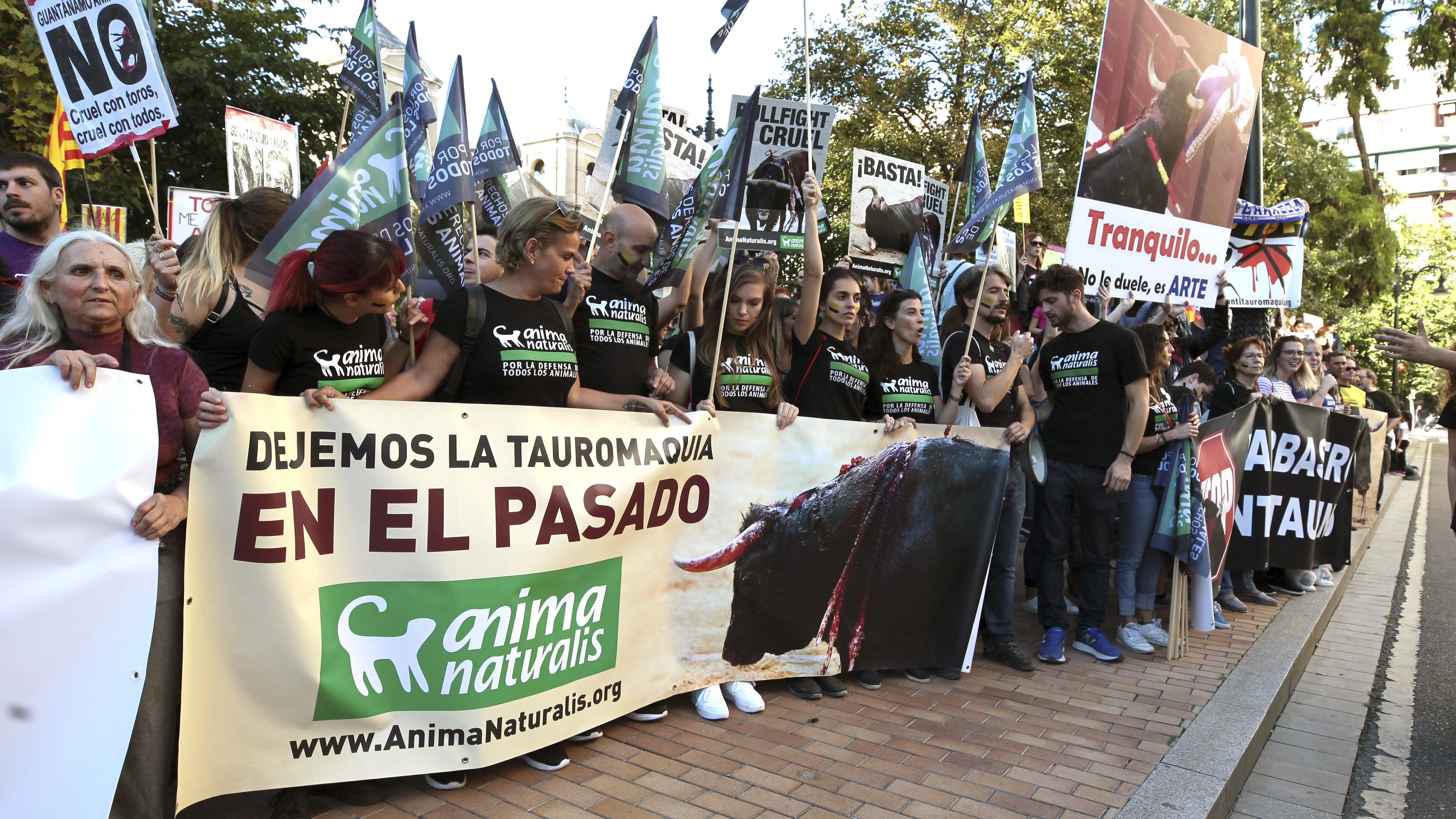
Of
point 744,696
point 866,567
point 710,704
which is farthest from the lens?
point 866,567

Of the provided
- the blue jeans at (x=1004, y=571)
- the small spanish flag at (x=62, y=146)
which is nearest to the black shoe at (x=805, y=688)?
the blue jeans at (x=1004, y=571)

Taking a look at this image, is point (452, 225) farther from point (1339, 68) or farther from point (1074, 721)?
point (1339, 68)

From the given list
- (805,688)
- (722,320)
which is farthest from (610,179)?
(805,688)

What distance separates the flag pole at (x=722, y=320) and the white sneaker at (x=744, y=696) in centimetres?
121

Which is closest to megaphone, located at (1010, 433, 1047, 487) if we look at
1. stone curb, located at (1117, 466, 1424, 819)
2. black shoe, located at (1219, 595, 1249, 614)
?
stone curb, located at (1117, 466, 1424, 819)

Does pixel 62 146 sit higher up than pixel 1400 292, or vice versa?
pixel 1400 292

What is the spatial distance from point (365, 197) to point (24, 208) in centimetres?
148

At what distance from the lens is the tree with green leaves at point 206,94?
10.8m

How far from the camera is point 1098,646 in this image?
5301 millimetres

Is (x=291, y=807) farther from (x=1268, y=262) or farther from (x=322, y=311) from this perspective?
(x=1268, y=262)

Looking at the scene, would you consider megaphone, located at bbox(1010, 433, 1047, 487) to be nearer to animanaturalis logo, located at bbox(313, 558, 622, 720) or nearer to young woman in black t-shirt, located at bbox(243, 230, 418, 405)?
animanaturalis logo, located at bbox(313, 558, 622, 720)

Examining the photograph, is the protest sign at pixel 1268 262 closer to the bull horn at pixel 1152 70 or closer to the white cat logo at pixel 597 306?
the bull horn at pixel 1152 70

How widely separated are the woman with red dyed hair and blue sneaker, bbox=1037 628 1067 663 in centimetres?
377

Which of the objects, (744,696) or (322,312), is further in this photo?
(744,696)
